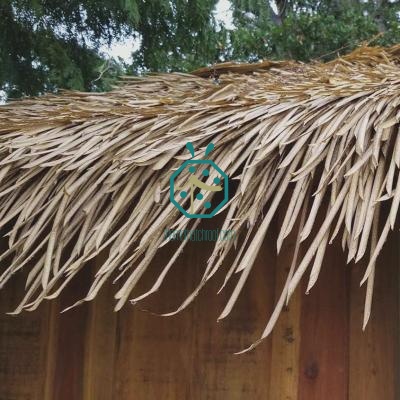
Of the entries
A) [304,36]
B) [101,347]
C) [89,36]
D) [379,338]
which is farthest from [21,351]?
[304,36]

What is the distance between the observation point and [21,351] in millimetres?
3939

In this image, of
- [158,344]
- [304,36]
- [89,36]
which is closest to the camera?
[158,344]

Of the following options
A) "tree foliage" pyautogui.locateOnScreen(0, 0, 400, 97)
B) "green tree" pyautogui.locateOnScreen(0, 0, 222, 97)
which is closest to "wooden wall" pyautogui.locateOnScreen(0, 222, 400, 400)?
"tree foliage" pyautogui.locateOnScreen(0, 0, 400, 97)

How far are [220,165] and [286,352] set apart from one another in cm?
92

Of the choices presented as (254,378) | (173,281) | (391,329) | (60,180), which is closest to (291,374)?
(254,378)

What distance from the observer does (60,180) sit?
133 inches

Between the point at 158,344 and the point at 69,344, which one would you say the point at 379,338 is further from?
the point at 69,344

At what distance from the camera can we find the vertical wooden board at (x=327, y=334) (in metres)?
3.41

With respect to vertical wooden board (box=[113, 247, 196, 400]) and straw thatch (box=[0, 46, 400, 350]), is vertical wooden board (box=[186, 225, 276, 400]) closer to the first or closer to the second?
vertical wooden board (box=[113, 247, 196, 400])

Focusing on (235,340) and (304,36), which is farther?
(304,36)

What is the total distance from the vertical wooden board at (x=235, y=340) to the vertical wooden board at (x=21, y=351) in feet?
2.56

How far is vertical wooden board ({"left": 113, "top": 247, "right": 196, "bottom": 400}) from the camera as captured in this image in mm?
3650

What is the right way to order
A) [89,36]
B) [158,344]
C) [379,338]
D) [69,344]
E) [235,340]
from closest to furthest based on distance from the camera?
[379,338]
[235,340]
[158,344]
[69,344]
[89,36]

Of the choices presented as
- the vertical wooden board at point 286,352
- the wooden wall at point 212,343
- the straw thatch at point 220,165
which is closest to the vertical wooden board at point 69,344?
the wooden wall at point 212,343
